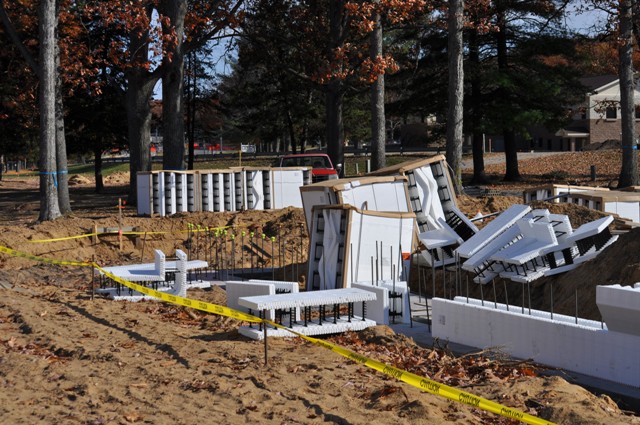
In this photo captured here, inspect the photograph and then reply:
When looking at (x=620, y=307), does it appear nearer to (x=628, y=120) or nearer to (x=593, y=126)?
(x=628, y=120)

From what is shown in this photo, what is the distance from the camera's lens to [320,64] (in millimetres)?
34219

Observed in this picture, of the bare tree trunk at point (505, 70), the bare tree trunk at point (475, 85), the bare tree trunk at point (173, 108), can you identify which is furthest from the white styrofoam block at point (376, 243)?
the bare tree trunk at point (475, 85)

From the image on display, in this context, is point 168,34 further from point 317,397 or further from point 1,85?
point 317,397

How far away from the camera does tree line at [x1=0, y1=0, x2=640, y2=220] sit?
93.9 feet

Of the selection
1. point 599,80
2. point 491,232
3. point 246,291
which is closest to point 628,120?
point 491,232

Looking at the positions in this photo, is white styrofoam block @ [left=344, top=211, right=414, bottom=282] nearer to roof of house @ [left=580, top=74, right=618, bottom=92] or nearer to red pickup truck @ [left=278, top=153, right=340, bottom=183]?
red pickup truck @ [left=278, top=153, right=340, bottom=183]

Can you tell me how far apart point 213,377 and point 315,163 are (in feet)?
86.6

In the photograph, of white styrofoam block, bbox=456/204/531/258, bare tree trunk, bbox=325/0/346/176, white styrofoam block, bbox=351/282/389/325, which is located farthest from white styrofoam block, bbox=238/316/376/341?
bare tree trunk, bbox=325/0/346/176

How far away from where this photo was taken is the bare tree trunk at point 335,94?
34.0 m

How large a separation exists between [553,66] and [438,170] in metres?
21.1

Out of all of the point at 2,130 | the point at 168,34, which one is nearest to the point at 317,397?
the point at 168,34

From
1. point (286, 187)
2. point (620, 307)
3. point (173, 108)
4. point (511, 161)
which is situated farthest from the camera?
point (511, 161)

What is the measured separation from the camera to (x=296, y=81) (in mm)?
50625

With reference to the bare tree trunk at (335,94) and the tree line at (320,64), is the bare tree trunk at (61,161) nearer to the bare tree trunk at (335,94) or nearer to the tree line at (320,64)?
the tree line at (320,64)
